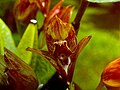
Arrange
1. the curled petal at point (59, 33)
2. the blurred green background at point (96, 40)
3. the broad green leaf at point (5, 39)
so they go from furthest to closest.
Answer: the blurred green background at point (96, 40), the broad green leaf at point (5, 39), the curled petal at point (59, 33)

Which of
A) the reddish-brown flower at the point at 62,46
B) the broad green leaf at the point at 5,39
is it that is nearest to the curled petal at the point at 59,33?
the reddish-brown flower at the point at 62,46

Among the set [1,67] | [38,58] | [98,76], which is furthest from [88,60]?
[1,67]

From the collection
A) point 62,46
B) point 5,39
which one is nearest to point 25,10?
point 5,39

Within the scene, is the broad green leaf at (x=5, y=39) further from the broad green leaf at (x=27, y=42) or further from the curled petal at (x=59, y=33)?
the curled petal at (x=59, y=33)

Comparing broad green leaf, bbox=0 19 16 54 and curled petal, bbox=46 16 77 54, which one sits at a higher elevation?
curled petal, bbox=46 16 77 54

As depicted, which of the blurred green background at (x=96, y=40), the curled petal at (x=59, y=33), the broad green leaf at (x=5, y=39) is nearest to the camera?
the curled petal at (x=59, y=33)

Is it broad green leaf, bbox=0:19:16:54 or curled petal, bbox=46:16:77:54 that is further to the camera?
broad green leaf, bbox=0:19:16:54

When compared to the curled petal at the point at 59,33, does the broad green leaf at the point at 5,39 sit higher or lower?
lower

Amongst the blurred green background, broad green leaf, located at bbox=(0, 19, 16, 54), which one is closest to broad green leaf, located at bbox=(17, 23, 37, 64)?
broad green leaf, located at bbox=(0, 19, 16, 54)

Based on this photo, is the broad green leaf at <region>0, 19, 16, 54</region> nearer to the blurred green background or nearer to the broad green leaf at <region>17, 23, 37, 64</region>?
the broad green leaf at <region>17, 23, 37, 64</region>
